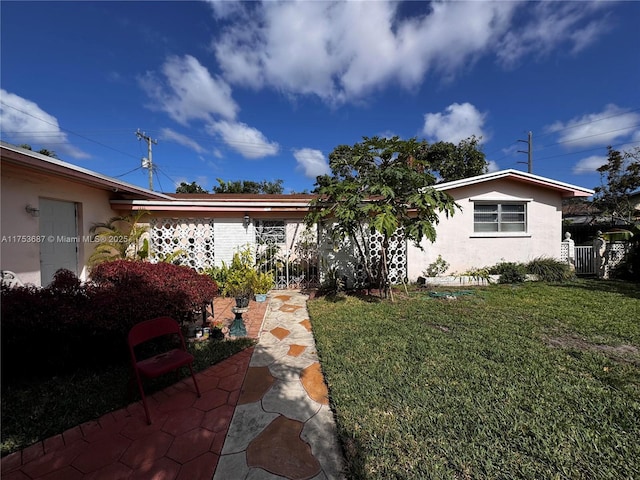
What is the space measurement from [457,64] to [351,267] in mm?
8810

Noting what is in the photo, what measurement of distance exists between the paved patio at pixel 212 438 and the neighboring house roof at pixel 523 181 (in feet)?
29.4

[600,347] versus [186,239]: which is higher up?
[186,239]

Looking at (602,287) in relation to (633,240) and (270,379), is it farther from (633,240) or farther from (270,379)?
(270,379)

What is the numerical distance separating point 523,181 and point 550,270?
3.55 m

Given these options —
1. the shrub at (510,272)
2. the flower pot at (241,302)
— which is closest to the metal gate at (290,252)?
the flower pot at (241,302)

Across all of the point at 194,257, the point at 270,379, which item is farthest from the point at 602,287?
the point at 194,257

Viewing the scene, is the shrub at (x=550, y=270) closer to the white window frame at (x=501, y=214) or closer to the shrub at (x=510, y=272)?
the shrub at (x=510, y=272)

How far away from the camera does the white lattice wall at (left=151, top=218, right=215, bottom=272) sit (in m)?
8.42

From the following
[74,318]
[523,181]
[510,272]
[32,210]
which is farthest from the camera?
[523,181]

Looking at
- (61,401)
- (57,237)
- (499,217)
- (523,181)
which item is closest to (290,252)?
(57,237)

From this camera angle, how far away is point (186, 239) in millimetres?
8523

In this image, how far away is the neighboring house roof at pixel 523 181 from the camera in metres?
9.86

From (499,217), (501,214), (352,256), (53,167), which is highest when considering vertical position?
(53,167)

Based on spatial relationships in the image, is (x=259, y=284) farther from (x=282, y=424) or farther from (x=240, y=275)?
(x=282, y=424)
